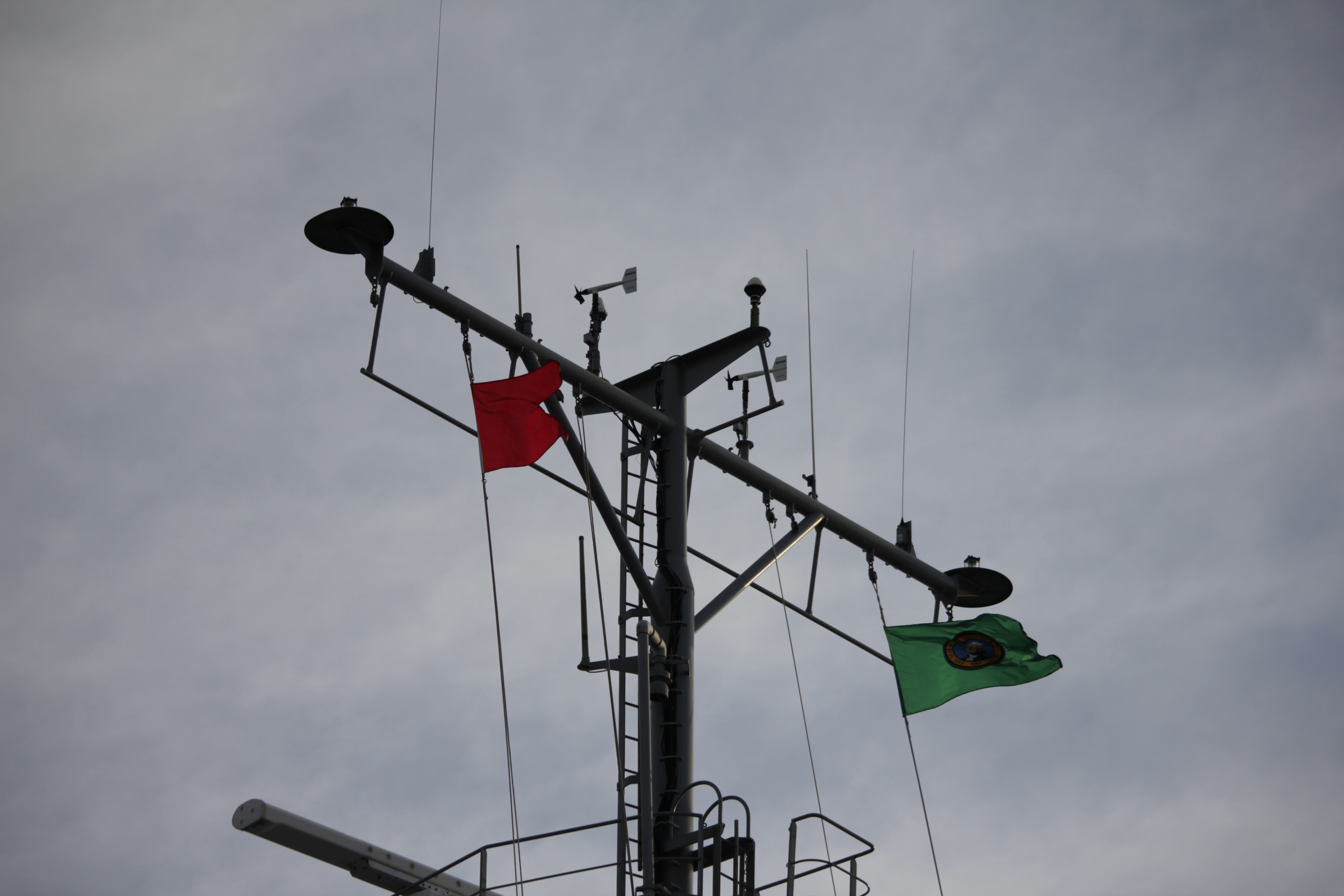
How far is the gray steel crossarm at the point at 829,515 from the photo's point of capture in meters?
14.3

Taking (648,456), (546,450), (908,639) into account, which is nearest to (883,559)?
(908,639)

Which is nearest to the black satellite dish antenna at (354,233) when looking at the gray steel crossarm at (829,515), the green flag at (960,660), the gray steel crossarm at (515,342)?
the gray steel crossarm at (515,342)

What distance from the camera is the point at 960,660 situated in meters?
15.9

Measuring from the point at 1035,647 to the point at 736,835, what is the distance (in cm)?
654

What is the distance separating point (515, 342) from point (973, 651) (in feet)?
21.6

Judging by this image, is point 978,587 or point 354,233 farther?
point 978,587

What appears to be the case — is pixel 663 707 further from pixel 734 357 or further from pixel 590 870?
pixel 734 357

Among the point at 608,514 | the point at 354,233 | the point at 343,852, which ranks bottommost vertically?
the point at 343,852

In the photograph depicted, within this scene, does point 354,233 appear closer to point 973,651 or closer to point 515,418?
point 515,418

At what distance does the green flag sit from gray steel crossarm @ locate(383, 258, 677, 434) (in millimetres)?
4052

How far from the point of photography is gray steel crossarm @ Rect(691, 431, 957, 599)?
14.3 meters

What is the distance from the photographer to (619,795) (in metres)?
10.3

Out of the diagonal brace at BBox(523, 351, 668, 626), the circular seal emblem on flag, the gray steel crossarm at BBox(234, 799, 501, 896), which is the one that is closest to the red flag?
the diagonal brace at BBox(523, 351, 668, 626)

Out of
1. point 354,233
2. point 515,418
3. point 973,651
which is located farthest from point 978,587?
point 354,233
